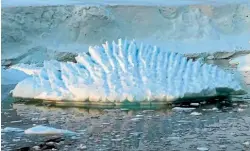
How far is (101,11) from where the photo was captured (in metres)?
12.1

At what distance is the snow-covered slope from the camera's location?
36.6ft


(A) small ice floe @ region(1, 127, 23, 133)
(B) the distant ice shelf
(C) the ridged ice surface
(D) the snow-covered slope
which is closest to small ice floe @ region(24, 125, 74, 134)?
(A) small ice floe @ region(1, 127, 23, 133)

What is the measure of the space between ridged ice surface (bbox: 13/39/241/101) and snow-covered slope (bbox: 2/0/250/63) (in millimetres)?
5169

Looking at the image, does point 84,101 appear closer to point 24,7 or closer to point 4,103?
point 4,103

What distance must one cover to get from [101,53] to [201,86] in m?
1.00

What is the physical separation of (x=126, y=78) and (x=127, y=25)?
338 inches

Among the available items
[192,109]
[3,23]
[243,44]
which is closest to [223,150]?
[192,109]

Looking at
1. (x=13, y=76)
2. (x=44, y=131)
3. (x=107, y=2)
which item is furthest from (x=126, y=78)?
(x=107, y=2)

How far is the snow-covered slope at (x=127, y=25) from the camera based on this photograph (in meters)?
11.1

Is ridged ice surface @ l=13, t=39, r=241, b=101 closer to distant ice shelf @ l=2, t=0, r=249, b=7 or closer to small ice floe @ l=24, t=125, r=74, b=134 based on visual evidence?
small ice floe @ l=24, t=125, r=74, b=134

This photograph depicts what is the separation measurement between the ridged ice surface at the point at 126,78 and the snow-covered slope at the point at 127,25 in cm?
517

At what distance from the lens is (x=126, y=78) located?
4.64 m

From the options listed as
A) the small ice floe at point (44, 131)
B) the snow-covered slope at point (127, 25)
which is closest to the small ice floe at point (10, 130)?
the small ice floe at point (44, 131)

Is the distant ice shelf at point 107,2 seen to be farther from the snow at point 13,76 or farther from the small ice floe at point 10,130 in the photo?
the small ice floe at point 10,130
